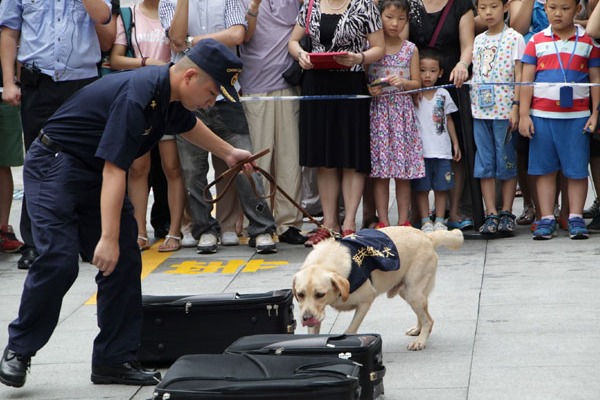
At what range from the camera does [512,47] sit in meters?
9.28

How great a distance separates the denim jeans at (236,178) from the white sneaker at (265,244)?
54mm

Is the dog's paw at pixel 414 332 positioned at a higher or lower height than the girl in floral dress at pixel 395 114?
lower

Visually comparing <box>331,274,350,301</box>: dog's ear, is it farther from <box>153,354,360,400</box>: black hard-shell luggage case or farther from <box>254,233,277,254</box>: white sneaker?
<box>254,233,277,254</box>: white sneaker

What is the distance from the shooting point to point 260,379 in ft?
14.5

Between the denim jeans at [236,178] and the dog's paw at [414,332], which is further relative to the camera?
the denim jeans at [236,178]

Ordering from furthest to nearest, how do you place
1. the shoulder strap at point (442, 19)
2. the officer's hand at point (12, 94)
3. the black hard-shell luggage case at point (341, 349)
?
the shoulder strap at point (442, 19) < the officer's hand at point (12, 94) < the black hard-shell luggage case at point (341, 349)

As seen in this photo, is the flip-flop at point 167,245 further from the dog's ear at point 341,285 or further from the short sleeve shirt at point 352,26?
the dog's ear at point 341,285

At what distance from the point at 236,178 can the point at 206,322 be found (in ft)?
11.1

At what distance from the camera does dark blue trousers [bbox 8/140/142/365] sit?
5.44m

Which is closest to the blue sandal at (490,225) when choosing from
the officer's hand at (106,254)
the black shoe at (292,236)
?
the black shoe at (292,236)

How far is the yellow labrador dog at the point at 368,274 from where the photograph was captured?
19.1 feet

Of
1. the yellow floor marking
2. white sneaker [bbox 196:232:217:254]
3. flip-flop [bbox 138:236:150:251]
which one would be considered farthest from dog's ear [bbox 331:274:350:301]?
flip-flop [bbox 138:236:150:251]

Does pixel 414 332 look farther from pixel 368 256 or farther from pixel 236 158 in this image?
pixel 236 158

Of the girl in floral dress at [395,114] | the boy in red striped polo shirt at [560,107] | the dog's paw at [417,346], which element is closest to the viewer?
the dog's paw at [417,346]
